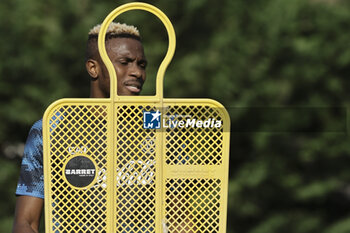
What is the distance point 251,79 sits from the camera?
1107 centimetres

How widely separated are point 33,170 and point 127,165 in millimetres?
452

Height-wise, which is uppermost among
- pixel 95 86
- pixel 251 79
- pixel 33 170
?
pixel 251 79

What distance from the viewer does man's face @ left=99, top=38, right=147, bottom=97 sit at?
126 inches

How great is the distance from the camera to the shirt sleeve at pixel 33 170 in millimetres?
2988

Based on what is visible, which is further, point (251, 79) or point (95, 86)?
point (251, 79)

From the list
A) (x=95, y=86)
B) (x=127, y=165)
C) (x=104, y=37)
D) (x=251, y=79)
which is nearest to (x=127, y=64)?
(x=95, y=86)

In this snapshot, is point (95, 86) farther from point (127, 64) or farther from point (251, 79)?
point (251, 79)

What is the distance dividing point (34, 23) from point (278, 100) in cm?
405

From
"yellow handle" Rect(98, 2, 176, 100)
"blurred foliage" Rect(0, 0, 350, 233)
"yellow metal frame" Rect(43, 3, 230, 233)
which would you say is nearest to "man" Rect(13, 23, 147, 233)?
"yellow metal frame" Rect(43, 3, 230, 233)

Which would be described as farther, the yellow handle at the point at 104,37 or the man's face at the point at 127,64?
the man's face at the point at 127,64

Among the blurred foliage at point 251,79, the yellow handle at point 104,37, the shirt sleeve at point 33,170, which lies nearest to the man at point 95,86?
the shirt sleeve at point 33,170

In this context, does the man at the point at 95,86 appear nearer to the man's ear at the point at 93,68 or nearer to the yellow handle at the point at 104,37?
the man's ear at the point at 93,68

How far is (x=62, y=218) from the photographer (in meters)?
2.82

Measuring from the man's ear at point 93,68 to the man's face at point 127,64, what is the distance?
9cm
